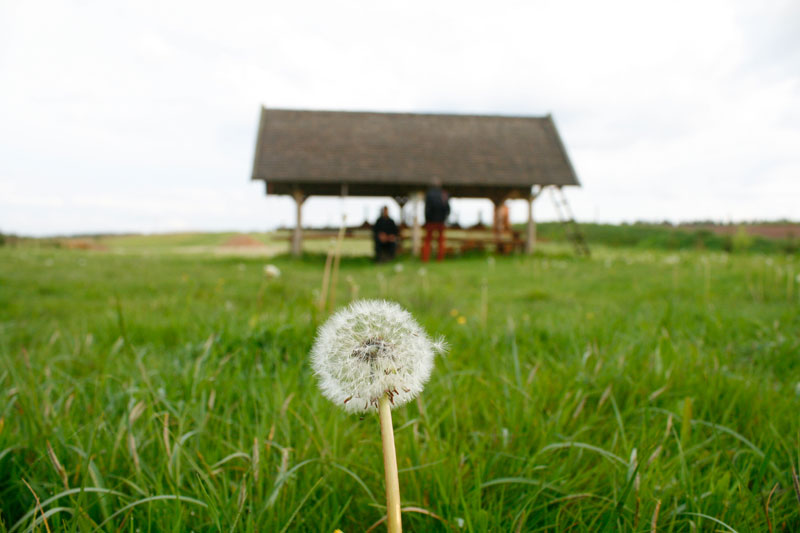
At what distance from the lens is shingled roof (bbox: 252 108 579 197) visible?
61.9 ft

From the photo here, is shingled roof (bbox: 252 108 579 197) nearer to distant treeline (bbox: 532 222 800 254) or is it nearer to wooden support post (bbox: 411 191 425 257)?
wooden support post (bbox: 411 191 425 257)

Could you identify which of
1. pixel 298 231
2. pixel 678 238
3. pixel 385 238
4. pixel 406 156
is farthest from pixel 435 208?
pixel 678 238

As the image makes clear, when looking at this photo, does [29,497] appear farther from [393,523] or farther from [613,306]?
→ [613,306]

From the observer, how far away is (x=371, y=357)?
0.92m

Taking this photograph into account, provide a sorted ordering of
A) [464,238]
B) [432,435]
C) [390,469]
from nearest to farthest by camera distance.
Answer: [390,469] → [432,435] → [464,238]

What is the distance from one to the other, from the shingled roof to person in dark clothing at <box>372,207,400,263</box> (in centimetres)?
339

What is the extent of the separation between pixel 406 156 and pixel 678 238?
16.5 metres

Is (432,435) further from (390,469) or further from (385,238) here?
(385,238)

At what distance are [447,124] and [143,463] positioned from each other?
74.1 feet

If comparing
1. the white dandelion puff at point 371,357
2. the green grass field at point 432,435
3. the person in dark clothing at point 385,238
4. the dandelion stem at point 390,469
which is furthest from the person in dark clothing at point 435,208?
the dandelion stem at point 390,469

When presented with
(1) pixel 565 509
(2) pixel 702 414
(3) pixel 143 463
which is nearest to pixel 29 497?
(3) pixel 143 463

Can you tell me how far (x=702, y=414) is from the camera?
2.11 metres

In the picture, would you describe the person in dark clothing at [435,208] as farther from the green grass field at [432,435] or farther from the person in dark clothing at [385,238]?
the green grass field at [432,435]

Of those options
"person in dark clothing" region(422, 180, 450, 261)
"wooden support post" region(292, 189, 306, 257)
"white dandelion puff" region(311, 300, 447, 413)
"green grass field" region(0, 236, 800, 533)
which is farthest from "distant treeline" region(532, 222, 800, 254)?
"white dandelion puff" region(311, 300, 447, 413)
